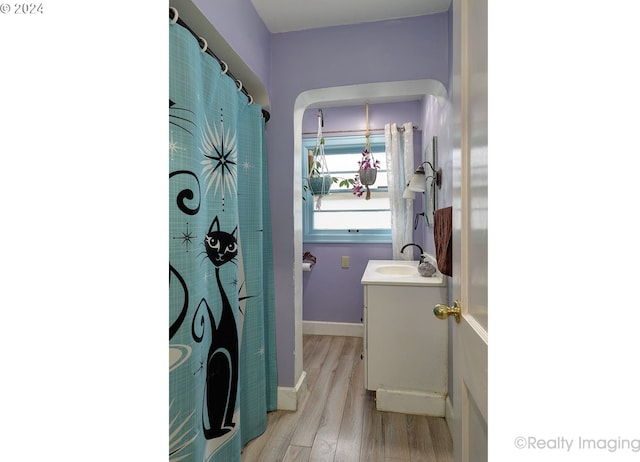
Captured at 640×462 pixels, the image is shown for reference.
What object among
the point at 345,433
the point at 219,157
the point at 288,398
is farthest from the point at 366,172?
the point at 345,433

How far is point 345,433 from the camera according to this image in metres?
1.61

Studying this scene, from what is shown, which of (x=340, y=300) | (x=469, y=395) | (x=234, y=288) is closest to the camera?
(x=469, y=395)

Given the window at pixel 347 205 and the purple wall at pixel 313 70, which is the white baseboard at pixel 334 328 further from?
the purple wall at pixel 313 70

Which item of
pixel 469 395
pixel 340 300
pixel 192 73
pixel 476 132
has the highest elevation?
pixel 192 73

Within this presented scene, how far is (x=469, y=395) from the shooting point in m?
0.73

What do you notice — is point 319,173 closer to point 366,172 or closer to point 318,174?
point 318,174

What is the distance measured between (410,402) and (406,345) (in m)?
0.32

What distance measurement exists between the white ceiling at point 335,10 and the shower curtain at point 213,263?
556 mm
